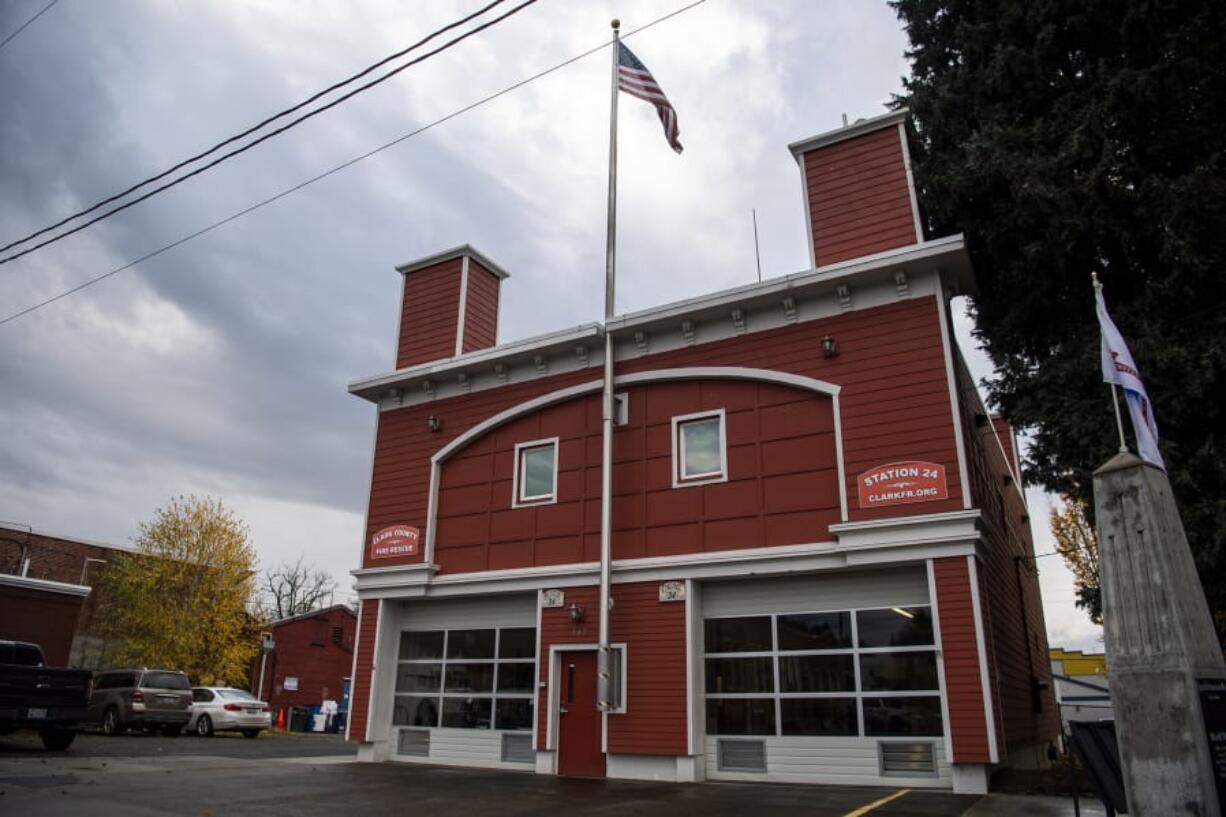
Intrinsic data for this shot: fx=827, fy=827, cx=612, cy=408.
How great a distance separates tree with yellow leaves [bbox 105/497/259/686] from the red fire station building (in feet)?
63.3

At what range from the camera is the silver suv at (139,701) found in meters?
22.0

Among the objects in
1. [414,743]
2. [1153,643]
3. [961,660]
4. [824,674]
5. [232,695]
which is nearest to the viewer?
[1153,643]

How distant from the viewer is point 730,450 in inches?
539

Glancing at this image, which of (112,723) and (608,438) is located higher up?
(608,438)

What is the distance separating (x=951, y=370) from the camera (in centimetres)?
1212

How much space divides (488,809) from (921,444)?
7.57 meters

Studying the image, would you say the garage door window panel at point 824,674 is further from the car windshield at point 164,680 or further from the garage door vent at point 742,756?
the car windshield at point 164,680

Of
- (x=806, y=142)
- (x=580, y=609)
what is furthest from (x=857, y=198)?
(x=580, y=609)

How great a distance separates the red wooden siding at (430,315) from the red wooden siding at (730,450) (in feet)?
4.52

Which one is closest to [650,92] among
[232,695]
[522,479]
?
[522,479]

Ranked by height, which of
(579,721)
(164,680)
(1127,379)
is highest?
(1127,379)

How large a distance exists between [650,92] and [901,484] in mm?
8523

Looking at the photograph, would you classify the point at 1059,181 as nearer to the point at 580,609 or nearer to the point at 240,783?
the point at 580,609

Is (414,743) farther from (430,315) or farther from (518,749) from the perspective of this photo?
(430,315)
